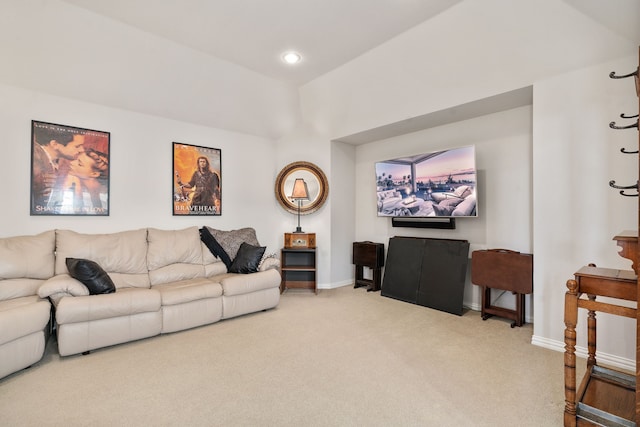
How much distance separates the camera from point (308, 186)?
511 cm

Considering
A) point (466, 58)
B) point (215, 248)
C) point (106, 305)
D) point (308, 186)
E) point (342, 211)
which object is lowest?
point (106, 305)

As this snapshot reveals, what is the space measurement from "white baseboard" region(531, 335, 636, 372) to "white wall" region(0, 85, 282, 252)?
374cm

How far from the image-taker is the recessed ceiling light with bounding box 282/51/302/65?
3.63 metres

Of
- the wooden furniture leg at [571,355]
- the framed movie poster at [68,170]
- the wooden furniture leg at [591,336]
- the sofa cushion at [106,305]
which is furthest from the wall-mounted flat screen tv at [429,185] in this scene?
the framed movie poster at [68,170]

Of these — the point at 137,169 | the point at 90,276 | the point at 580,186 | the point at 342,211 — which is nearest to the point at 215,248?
the point at 137,169

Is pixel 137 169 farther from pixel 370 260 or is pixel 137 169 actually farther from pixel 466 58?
pixel 466 58

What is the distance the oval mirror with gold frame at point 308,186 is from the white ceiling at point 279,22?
1.77 metres

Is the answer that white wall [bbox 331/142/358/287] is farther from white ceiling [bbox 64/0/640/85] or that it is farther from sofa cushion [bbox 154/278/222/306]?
sofa cushion [bbox 154/278/222/306]

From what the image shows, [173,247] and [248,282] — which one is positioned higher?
[173,247]

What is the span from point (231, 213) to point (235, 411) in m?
3.29

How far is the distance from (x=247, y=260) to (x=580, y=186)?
346cm

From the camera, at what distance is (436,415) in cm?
185

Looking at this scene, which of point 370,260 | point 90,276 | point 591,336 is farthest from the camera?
point 370,260

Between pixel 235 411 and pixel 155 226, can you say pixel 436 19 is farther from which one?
pixel 155 226
